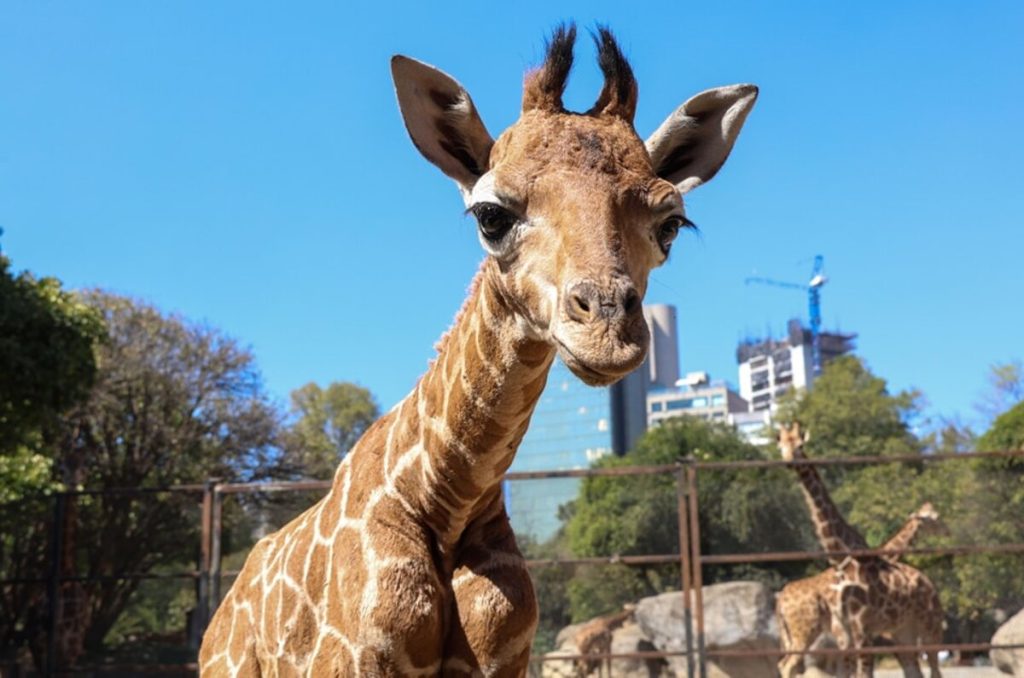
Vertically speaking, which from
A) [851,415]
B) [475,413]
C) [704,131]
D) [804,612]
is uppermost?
[851,415]

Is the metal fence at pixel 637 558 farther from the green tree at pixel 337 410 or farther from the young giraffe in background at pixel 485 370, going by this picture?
the green tree at pixel 337 410

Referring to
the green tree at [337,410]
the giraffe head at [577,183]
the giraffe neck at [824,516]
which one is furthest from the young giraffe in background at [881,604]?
the green tree at [337,410]

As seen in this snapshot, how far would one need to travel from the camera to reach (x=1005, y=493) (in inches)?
460

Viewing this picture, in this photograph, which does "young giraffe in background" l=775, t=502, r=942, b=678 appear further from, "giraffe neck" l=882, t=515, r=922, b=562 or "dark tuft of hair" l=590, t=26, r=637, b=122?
"dark tuft of hair" l=590, t=26, r=637, b=122

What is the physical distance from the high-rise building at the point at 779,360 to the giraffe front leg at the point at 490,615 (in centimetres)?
10403

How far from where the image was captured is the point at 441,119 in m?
2.98

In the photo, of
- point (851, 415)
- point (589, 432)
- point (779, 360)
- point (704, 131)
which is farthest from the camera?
point (779, 360)

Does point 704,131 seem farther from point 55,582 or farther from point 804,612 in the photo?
point 804,612

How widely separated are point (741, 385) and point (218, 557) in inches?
5029

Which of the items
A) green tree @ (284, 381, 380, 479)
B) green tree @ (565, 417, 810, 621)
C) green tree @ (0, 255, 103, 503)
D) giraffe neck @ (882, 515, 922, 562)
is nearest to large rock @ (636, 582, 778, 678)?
green tree @ (565, 417, 810, 621)

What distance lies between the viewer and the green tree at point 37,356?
12.9 metres

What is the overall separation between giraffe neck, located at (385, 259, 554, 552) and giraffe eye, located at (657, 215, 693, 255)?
41 centimetres

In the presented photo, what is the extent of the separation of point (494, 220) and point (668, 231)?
0.46 metres

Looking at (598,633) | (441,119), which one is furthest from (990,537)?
(441,119)
